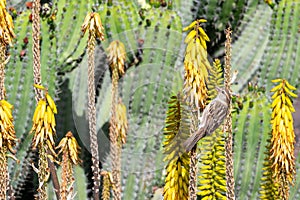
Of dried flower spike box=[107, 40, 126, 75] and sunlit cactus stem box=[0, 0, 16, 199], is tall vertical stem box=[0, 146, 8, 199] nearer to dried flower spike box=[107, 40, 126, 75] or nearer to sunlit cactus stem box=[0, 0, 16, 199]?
sunlit cactus stem box=[0, 0, 16, 199]

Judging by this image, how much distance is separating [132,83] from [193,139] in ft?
6.12

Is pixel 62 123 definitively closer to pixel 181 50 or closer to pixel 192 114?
pixel 181 50

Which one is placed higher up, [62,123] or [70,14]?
[70,14]

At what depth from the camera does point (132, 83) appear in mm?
4000

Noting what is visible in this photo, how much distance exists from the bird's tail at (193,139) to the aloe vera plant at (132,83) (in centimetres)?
126

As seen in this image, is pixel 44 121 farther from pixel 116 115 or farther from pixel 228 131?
pixel 116 115

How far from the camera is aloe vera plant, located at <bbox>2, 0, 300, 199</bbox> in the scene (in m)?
3.95

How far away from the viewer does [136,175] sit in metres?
4.12

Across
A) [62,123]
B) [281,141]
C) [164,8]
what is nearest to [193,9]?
[164,8]

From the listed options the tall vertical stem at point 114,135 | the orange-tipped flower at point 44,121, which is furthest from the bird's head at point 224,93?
the tall vertical stem at point 114,135

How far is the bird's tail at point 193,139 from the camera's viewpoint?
7.10 ft

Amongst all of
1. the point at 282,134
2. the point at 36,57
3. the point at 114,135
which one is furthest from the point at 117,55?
the point at 282,134

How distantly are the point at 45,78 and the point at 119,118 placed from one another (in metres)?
0.84

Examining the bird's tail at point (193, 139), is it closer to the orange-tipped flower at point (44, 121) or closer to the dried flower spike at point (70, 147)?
the orange-tipped flower at point (44, 121)
